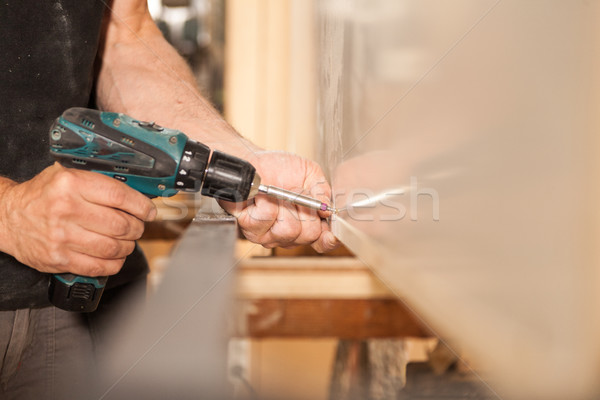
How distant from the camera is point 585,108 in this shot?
0.17 metres

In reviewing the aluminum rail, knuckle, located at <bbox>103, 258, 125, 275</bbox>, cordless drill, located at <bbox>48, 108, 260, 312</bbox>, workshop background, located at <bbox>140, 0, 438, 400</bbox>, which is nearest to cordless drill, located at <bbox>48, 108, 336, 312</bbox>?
cordless drill, located at <bbox>48, 108, 260, 312</bbox>

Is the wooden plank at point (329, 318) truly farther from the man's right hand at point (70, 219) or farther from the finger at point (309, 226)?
the man's right hand at point (70, 219)

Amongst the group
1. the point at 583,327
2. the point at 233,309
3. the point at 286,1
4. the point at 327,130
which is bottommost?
the point at 233,309

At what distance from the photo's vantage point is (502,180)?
22 centimetres

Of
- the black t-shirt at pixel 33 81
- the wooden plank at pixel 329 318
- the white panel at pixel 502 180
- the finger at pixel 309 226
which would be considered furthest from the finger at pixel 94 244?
the wooden plank at pixel 329 318

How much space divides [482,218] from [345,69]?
0.39 metres

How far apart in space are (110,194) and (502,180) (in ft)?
1.56

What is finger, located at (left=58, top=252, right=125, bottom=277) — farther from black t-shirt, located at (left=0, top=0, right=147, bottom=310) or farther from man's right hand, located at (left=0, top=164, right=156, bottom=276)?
black t-shirt, located at (left=0, top=0, right=147, bottom=310)

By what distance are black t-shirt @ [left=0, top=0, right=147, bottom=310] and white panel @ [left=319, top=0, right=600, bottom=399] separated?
19.3 inches

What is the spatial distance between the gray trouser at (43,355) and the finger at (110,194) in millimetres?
269

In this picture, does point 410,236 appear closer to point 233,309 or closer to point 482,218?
point 482,218

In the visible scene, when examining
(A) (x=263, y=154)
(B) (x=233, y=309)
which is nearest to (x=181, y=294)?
(B) (x=233, y=309)

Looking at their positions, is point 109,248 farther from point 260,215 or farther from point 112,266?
point 260,215

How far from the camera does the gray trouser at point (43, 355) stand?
2.35 ft
